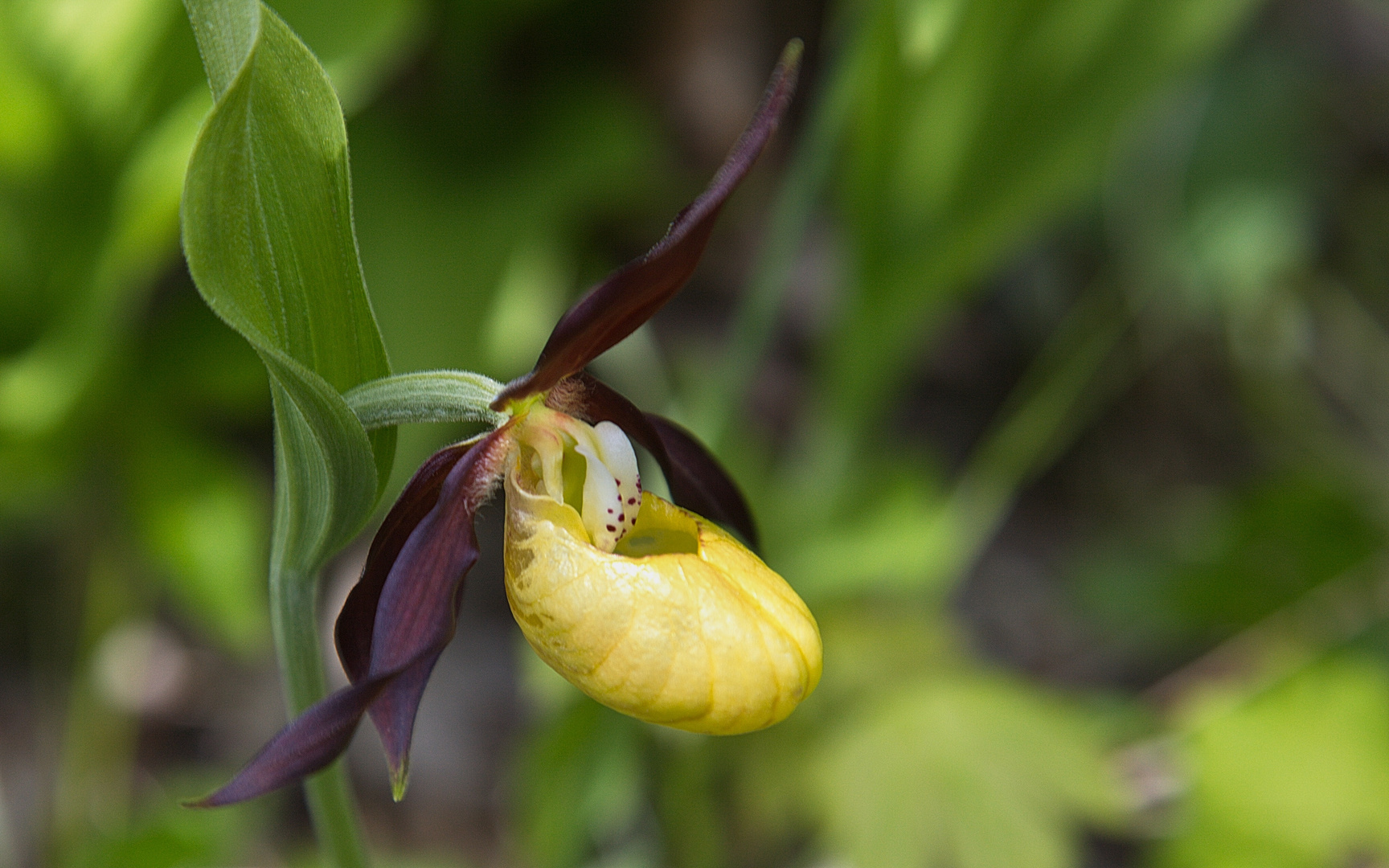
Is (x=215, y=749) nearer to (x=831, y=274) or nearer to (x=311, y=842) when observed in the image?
(x=311, y=842)

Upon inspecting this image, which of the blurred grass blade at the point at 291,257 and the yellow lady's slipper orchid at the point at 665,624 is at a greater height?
the blurred grass blade at the point at 291,257

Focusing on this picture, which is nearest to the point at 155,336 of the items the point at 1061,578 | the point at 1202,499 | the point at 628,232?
the point at 628,232

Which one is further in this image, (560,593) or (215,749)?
(215,749)

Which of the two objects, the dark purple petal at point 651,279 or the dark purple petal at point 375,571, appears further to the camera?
the dark purple petal at point 375,571

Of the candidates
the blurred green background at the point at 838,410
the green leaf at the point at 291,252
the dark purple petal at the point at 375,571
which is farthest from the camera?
the blurred green background at the point at 838,410

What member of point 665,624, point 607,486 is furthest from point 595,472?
point 665,624

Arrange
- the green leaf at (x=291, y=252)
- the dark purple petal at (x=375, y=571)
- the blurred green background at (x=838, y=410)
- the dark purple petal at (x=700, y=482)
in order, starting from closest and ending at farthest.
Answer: the green leaf at (x=291, y=252) → the dark purple petal at (x=375, y=571) → the dark purple petal at (x=700, y=482) → the blurred green background at (x=838, y=410)

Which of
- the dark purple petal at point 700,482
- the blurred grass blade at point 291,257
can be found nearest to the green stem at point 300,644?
the blurred grass blade at point 291,257

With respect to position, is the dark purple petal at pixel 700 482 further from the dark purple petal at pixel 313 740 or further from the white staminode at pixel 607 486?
the dark purple petal at pixel 313 740
